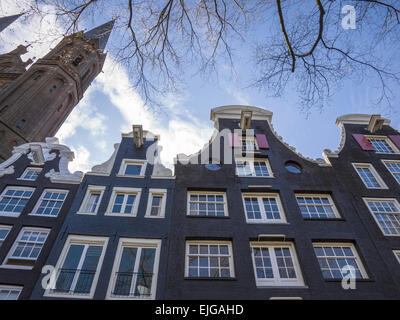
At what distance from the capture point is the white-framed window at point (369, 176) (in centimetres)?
1518

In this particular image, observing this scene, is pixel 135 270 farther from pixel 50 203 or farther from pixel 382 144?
pixel 382 144

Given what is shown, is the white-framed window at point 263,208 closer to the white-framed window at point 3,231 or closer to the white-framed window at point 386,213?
the white-framed window at point 386,213

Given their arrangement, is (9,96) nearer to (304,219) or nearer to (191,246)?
(191,246)

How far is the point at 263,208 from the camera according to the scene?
13.6 metres

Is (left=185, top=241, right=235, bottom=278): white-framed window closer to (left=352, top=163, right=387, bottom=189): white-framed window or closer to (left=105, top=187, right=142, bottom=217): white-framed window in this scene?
(left=105, top=187, right=142, bottom=217): white-framed window

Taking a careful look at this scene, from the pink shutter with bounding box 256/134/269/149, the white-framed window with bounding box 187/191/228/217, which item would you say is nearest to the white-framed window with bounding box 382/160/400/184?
the pink shutter with bounding box 256/134/269/149

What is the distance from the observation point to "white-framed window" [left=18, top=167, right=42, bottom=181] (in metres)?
15.1

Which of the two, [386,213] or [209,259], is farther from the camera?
[386,213]

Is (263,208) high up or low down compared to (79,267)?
up

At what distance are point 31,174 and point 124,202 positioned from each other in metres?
6.44

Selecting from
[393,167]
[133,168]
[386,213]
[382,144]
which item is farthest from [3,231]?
[382,144]

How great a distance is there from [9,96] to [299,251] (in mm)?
39540

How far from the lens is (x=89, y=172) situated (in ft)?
47.6
